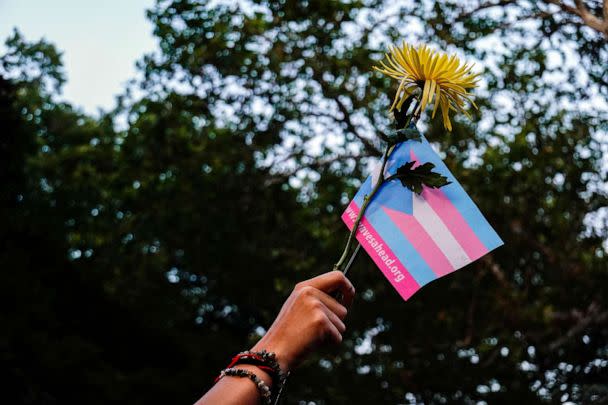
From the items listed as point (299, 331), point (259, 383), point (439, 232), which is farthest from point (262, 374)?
point (439, 232)

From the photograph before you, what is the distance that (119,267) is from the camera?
14.7 meters

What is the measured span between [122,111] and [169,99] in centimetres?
1298

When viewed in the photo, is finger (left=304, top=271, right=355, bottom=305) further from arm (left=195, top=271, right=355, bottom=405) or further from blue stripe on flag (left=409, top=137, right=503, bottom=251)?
blue stripe on flag (left=409, top=137, right=503, bottom=251)

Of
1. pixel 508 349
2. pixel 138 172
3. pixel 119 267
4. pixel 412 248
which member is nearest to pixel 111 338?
pixel 119 267

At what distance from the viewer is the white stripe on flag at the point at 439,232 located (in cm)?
191

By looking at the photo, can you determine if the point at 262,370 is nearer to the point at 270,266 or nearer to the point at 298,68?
the point at 298,68

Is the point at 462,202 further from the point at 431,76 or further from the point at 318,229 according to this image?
the point at 318,229

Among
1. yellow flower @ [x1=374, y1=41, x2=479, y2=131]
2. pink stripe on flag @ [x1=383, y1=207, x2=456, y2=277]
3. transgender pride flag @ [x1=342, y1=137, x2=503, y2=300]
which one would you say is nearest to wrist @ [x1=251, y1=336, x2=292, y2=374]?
transgender pride flag @ [x1=342, y1=137, x2=503, y2=300]

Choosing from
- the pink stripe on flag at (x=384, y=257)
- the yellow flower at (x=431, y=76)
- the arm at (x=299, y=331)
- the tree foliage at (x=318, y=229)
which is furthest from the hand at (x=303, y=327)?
the tree foliage at (x=318, y=229)

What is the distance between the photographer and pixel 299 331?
153cm

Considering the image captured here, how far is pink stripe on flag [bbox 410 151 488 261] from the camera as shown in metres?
1.90

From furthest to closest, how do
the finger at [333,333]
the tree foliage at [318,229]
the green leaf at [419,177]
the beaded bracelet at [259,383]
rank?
the tree foliage at [318,229] < the green leaf at [419,177] < the finger at [333,333] < the beaded bracelet at [259,383]

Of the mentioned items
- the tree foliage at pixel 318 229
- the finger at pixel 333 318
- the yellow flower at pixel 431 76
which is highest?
the tree foliage at pixel 318 229

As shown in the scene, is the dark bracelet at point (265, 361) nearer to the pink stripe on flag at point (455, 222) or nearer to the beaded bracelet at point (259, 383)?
the beaded bracelet at point (259, 383)
